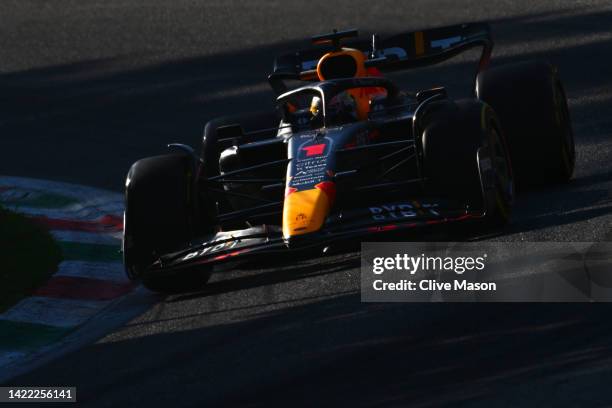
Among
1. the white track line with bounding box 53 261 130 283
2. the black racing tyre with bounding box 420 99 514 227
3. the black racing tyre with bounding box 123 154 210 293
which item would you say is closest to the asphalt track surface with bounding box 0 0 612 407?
the black racing tyre with bounding box 123 154 210 293

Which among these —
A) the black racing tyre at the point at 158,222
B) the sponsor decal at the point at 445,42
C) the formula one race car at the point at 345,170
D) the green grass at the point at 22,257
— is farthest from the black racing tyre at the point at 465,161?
the green grass at the point at 22,257

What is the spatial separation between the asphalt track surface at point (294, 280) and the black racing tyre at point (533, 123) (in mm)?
174

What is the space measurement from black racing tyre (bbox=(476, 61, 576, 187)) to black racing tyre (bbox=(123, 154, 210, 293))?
2281 mm

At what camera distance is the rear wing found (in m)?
→ 11.6

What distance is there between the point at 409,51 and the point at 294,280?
126 inches

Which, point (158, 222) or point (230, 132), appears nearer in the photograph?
point (158, 222)

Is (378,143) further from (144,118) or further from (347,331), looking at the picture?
(144,118)

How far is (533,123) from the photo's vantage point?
10305mm

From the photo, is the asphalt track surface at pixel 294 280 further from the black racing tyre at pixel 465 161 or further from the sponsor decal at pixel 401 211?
the sponsor decal at pixel 401 211

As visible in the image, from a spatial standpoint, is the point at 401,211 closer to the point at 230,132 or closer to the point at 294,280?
the point at 294,280

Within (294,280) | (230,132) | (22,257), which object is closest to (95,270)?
(22,257)

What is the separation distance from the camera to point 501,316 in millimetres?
7703

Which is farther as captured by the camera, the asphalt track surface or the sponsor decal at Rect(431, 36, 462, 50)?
the sponsor decal at Rect(431, 36, 462, 50)

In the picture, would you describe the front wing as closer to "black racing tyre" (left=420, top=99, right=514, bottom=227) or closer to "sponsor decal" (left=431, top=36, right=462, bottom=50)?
"black racing tyre" (left=420, top=99, right=514, bottom=227)
